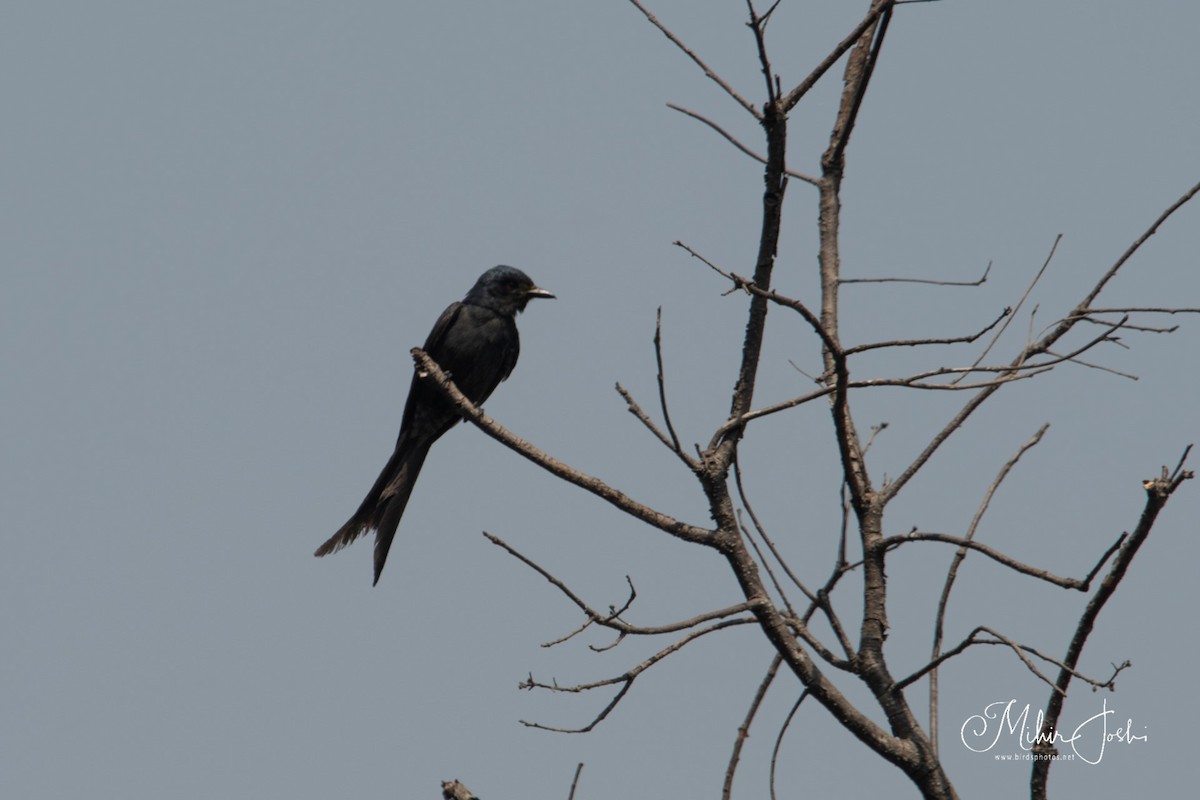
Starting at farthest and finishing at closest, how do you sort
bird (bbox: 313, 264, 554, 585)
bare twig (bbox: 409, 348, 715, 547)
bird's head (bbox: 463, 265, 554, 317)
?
1. bird's head (bbox: 463, 265, 554, 317)
2. bird (bbox: 313, 264, 554, 585)
3. bare twig (bbox: 409, 348, 715, 547)

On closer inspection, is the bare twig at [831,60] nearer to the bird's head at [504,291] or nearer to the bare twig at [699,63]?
the bare twig at [699,63]

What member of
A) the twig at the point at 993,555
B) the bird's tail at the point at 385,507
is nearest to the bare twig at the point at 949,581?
the twig at the point at 993,555

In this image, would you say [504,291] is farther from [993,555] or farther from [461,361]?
[993,555]

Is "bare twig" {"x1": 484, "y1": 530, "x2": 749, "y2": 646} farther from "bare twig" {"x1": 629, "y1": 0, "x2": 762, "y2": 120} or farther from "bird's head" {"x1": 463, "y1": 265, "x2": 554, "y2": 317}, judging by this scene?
"bird's head" {"x1": 463, "y1": 265, "x2": 554, "y2": 317}

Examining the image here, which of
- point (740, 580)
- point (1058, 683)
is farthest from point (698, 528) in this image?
point (1058, 683)

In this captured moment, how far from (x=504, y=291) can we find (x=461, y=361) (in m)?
0.58

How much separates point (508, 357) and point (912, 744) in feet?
16.1

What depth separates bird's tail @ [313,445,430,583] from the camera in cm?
673

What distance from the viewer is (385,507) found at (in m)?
7.12

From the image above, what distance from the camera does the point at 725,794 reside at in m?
3.43

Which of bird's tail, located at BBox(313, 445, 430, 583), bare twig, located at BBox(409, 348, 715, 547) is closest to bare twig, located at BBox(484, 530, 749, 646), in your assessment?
bare twig, located at BBox(409, 348, 715, 547)

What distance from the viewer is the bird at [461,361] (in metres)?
7.45

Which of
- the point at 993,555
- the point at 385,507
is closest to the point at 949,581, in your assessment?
the point at 993,555

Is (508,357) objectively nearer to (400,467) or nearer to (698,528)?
(400,467)
